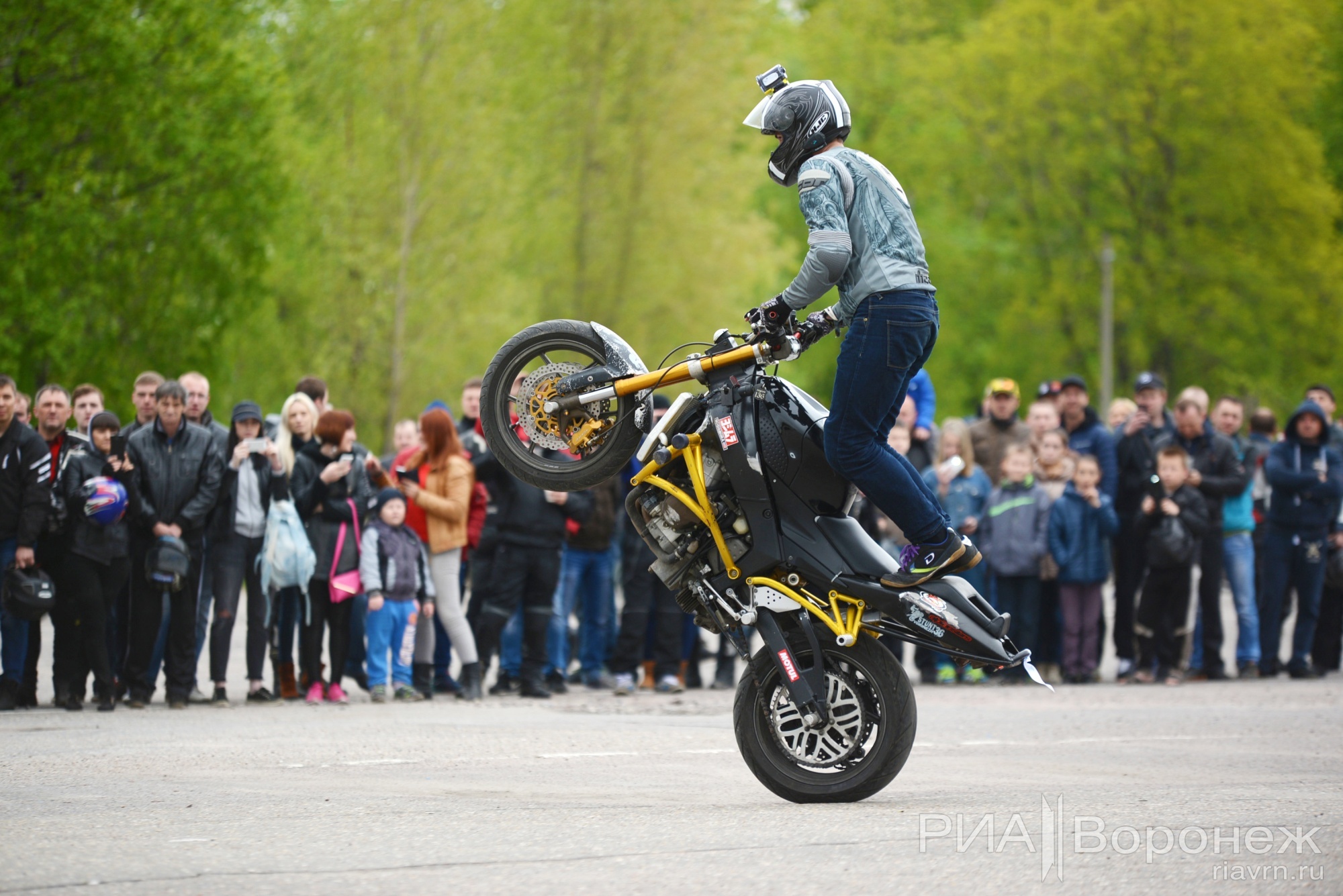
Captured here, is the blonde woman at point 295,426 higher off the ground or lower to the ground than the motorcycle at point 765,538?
higher

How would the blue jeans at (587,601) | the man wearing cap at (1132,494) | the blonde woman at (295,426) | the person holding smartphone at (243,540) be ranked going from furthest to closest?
the man wearing cap at (1132,494) → the blue jeans at (587,601) → the blonde woman at (295,426) → the person holding smartphone at (243,540)

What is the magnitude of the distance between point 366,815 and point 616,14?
3190 centimetres

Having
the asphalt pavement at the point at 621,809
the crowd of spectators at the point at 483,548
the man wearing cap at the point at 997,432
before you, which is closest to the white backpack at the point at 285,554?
the crowd of spectators at the point at 483,548

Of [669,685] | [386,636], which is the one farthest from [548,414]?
[669,685]

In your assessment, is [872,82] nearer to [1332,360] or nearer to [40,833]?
[1332,360]

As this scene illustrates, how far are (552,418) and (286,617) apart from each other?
225 inches

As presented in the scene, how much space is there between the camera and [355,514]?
39.2 feet

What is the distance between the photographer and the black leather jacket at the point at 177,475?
11.4 metres

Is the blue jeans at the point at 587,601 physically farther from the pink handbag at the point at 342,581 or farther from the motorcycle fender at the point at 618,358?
the motorcycle fender at the point at 618,358

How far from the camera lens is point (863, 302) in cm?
649

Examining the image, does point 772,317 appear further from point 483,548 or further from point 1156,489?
point 1156,489

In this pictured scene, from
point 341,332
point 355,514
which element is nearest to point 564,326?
point 355,514

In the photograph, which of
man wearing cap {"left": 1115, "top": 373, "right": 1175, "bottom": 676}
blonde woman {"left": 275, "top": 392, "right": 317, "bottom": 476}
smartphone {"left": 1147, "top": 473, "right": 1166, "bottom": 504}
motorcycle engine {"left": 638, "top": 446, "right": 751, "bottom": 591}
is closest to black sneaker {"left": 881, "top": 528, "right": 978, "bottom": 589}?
motorcycle engine {"left": 638, "top": 446, "right": 751, "bottom": 591}

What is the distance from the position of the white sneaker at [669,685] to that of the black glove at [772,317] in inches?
260
